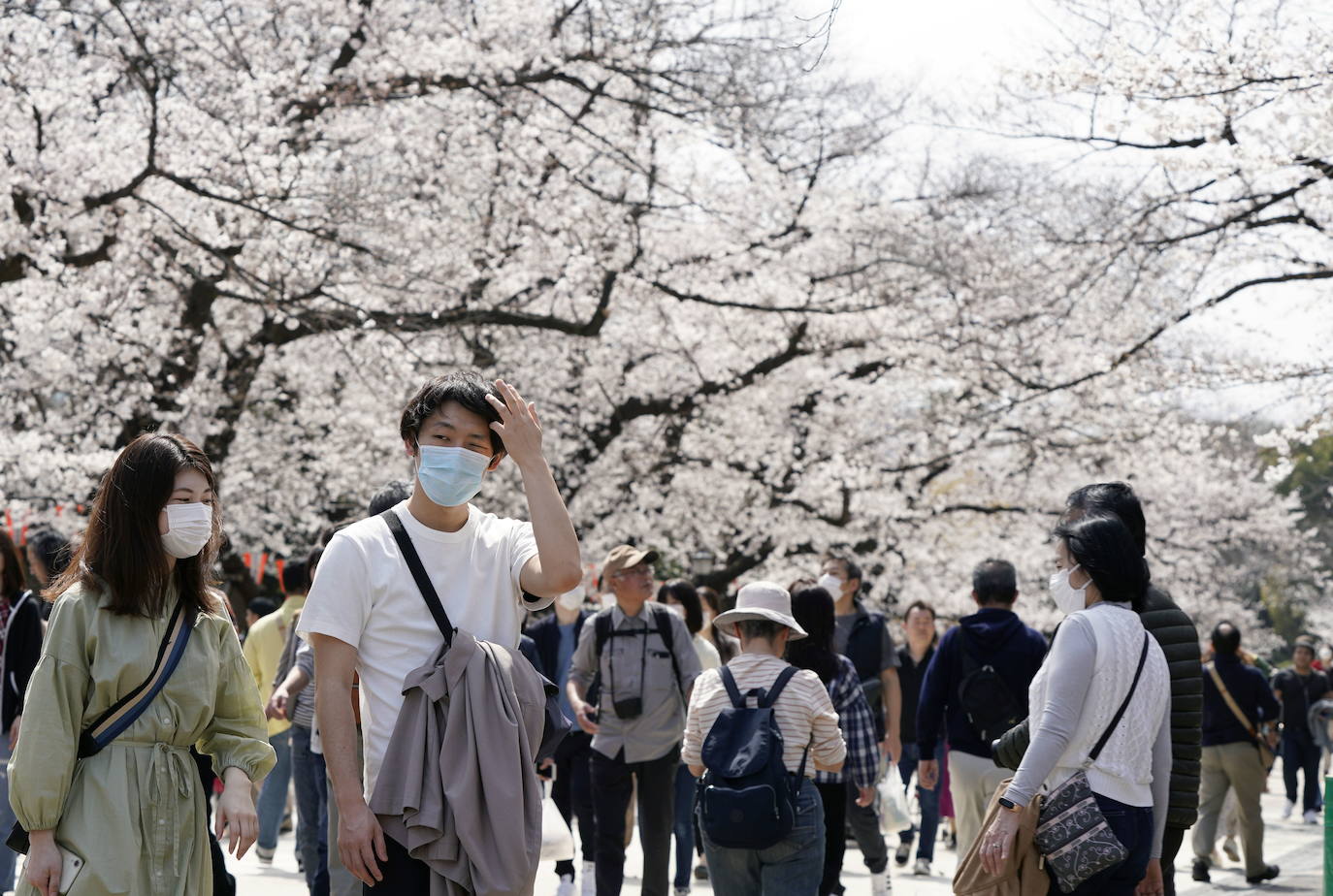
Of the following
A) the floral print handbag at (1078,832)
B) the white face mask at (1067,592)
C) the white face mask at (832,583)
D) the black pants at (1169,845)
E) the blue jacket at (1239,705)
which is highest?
the white face mask at (1067,592)

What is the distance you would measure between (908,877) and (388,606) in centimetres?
719

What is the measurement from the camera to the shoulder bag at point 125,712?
3.37 m

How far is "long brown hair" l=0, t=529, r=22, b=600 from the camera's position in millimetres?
5824

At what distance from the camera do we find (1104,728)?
163 inches

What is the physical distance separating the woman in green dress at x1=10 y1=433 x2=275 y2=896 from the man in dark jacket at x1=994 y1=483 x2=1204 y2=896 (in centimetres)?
245

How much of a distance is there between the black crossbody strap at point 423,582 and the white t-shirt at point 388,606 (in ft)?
0.05

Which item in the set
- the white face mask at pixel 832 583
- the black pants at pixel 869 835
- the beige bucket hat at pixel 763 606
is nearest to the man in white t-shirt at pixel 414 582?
the beige bucket hat at pixel 763 606

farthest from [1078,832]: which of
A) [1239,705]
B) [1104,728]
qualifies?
[1239,705]

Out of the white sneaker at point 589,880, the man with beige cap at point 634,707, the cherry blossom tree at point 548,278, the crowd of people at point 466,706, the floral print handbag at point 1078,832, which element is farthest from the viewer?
the cherry blossom tree at point 548,278

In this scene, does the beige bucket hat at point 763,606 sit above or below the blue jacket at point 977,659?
above

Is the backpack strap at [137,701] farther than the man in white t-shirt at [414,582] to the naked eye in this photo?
Yes

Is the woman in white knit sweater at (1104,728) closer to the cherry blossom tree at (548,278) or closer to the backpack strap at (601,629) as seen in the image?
the backpack strap at (601,629)

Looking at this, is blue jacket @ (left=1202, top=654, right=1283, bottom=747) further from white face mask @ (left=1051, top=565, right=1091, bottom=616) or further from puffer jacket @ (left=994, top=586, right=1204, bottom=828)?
white face mask @ (left=1051, top=565, right=1091, bottom=616)

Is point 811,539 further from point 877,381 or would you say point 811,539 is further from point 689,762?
point 689,762
